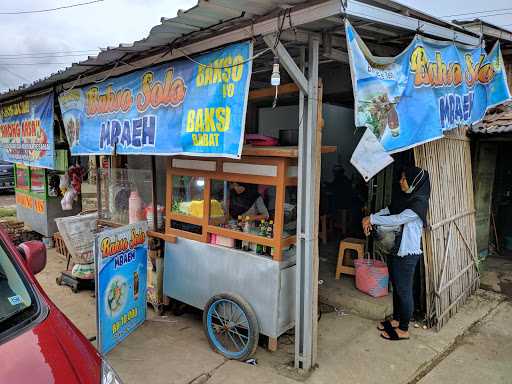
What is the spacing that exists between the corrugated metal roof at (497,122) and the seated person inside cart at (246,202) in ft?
12.5

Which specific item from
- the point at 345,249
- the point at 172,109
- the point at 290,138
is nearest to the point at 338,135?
the point at 345,249

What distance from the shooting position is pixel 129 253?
4.53m

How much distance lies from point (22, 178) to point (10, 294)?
337 inches

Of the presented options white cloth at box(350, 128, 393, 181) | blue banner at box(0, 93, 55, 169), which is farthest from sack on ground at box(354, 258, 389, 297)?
blue banner at box(0, 93, 55, 169)

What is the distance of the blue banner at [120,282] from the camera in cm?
407

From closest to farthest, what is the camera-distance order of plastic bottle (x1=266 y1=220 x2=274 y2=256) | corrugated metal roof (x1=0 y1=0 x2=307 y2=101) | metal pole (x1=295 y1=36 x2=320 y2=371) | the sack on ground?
1. corrugated metal roof (x1=0 y1=0 x2=307 y2=101)
2. metal pole (x1=295 y1=36 x2=320 y2=371)
3. plastic bottle (x1=266 y1=220 x2=274 y2=256)
4. the sack on ground

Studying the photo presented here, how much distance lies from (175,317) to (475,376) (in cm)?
351

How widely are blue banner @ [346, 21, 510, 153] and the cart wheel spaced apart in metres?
2.21

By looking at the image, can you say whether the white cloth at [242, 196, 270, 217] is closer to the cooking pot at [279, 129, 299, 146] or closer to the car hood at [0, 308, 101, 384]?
the cooking pot at [279, 129, 299, 146]

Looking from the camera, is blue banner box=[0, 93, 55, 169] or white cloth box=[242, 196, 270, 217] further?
blue banner box=[0, 93, 55, 169]

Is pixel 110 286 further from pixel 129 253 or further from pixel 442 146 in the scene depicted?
pixel 442 146

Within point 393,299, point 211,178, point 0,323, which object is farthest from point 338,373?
point 0,323

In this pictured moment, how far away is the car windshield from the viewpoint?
2285 mm

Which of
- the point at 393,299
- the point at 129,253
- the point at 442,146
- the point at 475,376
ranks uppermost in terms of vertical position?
the point at 442,146
